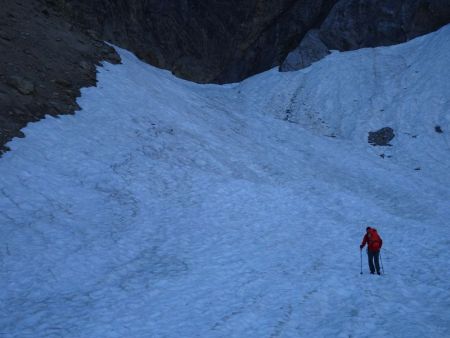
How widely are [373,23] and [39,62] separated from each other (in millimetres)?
27610

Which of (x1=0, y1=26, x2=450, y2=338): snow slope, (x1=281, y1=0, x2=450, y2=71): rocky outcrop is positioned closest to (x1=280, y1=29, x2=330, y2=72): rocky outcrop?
(x1=281, y1=0, x2=450, y2=71): rocky outcrop

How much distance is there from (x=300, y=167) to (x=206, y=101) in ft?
34.0

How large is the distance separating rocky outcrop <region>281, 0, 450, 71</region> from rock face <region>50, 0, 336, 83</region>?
2.16m

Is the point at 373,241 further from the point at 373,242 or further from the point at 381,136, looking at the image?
the point at 381,136

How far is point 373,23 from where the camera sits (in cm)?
3719

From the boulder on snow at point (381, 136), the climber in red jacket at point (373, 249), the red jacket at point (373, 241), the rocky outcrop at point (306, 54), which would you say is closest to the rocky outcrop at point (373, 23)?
the rocky outcrop at point (306, 54)

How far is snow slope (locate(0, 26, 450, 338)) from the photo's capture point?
9836 millimetres

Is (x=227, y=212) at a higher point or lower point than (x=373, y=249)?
higher

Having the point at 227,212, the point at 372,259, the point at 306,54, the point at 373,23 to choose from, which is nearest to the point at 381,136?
the point at 306,54

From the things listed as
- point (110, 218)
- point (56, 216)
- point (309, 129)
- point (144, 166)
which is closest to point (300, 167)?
point (309, 129)

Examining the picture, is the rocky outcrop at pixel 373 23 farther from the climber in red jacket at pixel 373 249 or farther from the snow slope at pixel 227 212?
the climber in red jacket at pixel 373 249

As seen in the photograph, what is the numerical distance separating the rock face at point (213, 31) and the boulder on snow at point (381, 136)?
46.3ft

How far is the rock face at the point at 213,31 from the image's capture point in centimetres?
3819

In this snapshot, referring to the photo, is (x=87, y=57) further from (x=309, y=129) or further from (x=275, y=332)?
(x=275, y=332)
